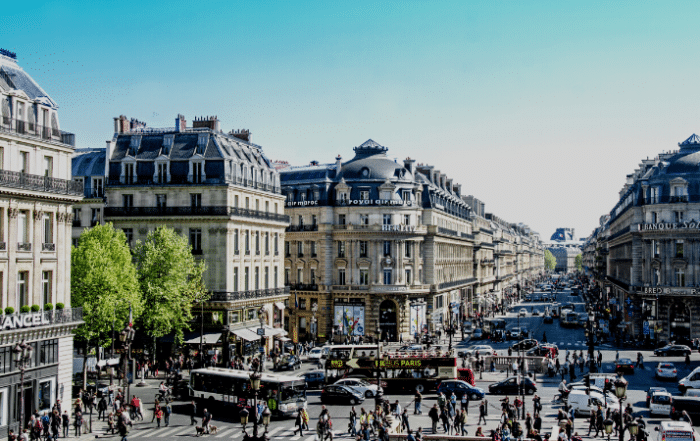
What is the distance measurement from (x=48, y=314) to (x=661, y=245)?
57078mm

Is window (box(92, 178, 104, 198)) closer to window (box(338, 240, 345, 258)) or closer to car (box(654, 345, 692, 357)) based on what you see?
window (box(338, 240, 345, 258))

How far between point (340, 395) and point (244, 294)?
17358 mm

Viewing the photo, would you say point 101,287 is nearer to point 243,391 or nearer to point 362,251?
point 243,391

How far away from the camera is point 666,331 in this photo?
71375 millimetres

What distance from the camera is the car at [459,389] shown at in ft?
148

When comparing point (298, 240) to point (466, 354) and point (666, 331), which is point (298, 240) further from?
point (666, 331)

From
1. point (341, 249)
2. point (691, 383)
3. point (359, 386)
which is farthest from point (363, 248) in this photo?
point (691, 383)

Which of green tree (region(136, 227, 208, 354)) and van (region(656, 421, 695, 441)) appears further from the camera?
green tree (region(136, 227, 208, 354))

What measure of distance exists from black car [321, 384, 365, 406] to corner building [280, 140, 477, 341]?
27986 mm

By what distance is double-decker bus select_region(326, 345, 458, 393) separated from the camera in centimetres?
4703

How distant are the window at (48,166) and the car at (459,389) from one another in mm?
24805

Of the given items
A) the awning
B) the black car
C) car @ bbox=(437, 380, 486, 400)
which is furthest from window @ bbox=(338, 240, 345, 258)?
the black car

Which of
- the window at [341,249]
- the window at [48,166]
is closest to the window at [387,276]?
the window at [341,249]

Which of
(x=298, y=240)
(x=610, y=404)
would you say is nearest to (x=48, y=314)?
(x=610, y=404)
